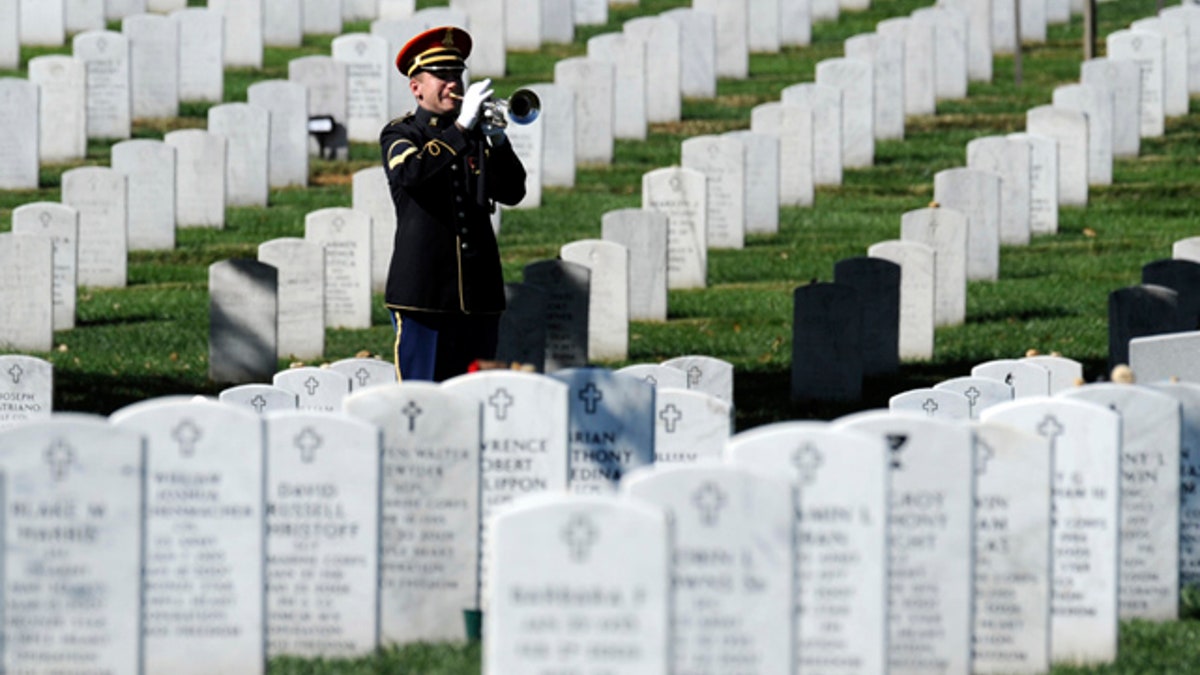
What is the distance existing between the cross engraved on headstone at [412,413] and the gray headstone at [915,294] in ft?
28.0

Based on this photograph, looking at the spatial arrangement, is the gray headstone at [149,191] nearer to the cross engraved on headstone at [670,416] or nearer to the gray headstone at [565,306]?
the gray headstone at [565,306]

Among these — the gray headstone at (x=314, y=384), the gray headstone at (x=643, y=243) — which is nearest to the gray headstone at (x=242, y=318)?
the gray headstone at (x=643, y=243)

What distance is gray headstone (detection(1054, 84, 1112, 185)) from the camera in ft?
71.7

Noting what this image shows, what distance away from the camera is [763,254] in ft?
62.4

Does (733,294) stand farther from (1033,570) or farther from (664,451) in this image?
(1033,570)

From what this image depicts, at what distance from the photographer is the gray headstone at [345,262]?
16766mm

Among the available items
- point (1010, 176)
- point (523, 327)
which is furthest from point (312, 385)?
point (1010, 176)

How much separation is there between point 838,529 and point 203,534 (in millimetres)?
1883

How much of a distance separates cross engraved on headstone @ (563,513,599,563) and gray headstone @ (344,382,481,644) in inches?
58.7

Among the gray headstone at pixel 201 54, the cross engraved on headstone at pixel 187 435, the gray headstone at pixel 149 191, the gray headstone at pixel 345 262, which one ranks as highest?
the gray headstone at pixel 201 54

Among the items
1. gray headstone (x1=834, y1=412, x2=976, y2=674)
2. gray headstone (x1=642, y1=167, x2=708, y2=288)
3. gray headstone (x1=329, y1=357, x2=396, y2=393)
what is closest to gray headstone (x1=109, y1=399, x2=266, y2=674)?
gray headstone (x1=834, y1=412, x2=976, y2=674)

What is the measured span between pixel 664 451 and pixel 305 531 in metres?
1.95

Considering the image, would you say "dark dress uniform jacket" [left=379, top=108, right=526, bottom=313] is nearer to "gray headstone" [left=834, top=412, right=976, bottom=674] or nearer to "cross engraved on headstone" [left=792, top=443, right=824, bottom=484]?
"gray headstone" [left=834, top=412, right=976, bottom=674]

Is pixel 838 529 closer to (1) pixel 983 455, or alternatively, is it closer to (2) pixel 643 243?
(1) pixel 983 455
